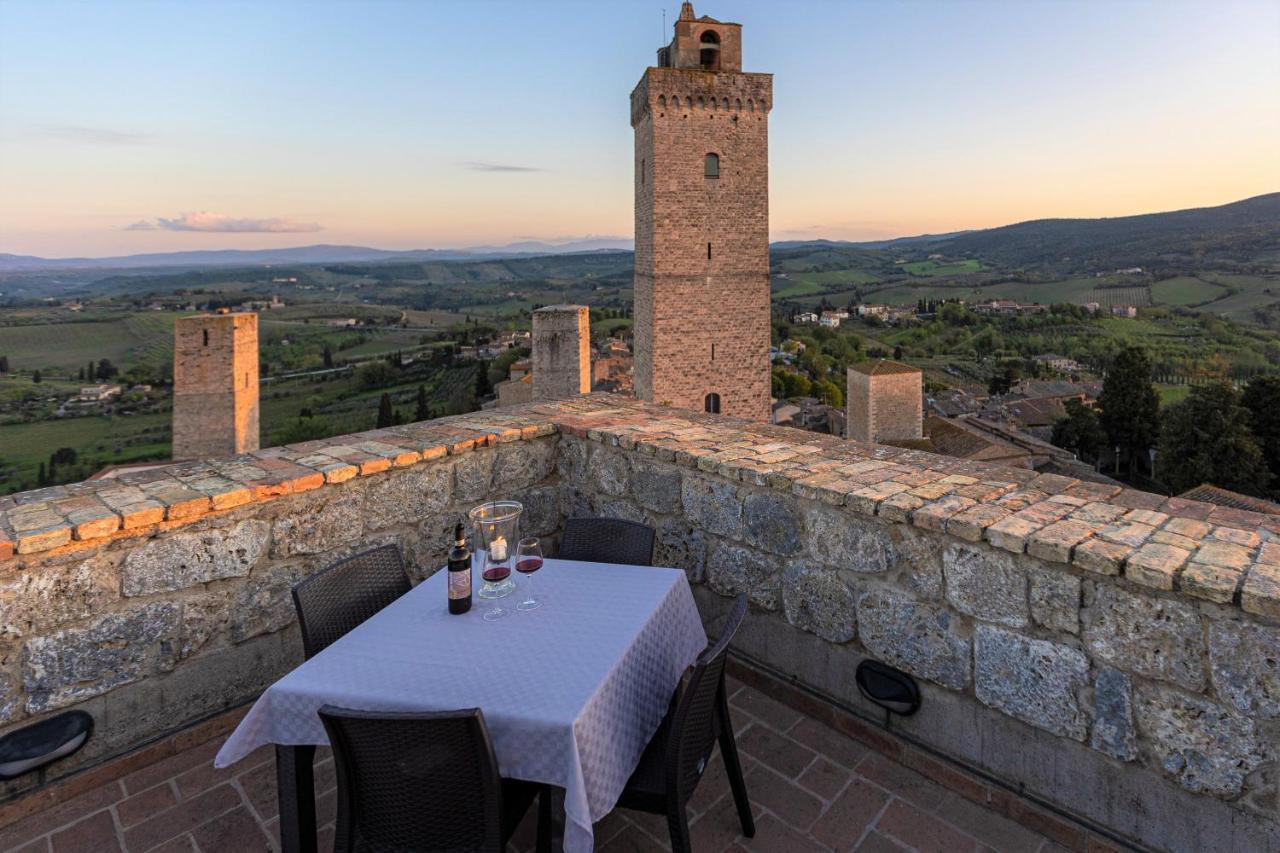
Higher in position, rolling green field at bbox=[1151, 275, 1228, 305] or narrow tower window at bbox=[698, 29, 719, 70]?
narrow tower window at bbox=[698, 29, 719, 70]

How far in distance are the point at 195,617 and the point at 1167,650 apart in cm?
294

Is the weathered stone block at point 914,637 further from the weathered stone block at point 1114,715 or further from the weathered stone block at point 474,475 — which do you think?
the weathered stone block at point 474,475

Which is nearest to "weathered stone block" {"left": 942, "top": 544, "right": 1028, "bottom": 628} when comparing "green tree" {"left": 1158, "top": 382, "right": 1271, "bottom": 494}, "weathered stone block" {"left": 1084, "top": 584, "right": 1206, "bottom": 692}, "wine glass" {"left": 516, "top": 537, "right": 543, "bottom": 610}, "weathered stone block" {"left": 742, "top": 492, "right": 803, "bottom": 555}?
"weathered stone block" {"left": 1084, "top": 584, "right": 1206, "bottom": 692}

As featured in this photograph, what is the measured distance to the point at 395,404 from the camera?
33250 mm

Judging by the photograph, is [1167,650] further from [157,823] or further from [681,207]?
[681,207]

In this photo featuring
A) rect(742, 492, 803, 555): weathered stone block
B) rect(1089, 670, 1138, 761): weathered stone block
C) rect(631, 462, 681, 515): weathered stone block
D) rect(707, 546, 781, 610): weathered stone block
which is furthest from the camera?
rect(631, 462, 681, 515): weathered stone block

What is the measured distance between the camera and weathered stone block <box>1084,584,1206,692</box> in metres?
1.49

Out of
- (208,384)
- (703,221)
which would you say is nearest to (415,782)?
(208,384)

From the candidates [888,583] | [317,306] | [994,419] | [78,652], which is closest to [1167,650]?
[888,583]

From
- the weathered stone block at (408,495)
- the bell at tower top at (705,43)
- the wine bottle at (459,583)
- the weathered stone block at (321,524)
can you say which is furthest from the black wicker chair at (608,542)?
the bell at tower top at (705,43)

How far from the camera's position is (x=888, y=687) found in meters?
→ 2.11

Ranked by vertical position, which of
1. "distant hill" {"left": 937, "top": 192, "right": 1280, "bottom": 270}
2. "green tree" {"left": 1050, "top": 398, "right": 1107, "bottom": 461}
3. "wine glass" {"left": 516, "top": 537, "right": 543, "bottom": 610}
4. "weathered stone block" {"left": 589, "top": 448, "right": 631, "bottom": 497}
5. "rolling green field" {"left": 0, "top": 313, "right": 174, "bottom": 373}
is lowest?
"green tree" {"left": 1050, "top": 398, "right": 1107, "bottom": 461}

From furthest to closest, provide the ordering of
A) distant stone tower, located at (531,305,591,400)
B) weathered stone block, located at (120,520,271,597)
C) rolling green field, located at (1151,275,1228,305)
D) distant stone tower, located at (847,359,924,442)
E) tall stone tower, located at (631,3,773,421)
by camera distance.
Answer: rolling green field, located at (1151,275,1228,305) → distant stone tower, located at (847,359,924,442) → tall stone tower, located at (631,3,773,421) → distant stone tower, located at (531,305,591,400) → weathered stone block, located at (120,520,271,597)

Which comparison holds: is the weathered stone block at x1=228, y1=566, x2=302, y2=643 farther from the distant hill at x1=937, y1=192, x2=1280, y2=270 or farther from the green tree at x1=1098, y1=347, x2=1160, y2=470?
the distant hill at x1=937, y1=192, x2=1280, y2=270
